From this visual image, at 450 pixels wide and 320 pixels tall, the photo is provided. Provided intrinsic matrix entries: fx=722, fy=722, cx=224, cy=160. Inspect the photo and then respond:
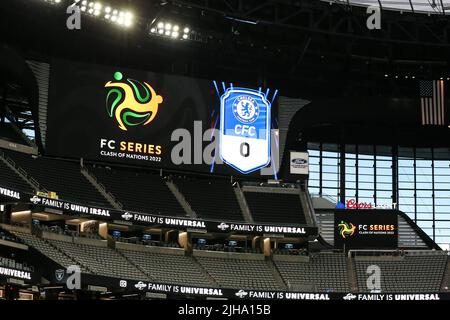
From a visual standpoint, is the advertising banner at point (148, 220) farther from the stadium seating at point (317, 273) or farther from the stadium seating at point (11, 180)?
the stadium seating at point (317, 273)

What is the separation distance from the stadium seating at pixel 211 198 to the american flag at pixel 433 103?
12.5 metres

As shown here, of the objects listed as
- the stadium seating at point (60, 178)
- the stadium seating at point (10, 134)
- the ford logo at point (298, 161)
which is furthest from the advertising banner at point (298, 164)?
the stadium seating at point (10, 134)

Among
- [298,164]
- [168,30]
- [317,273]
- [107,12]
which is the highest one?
[107,12]

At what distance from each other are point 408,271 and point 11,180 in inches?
879

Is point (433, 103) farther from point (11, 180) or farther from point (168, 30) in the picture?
point (11, 180)

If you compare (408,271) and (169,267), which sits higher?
(169,267)

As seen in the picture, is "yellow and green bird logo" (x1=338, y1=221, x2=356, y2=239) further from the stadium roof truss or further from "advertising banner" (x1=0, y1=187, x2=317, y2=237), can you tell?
the stadium roof truss

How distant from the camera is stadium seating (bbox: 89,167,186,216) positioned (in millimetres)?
39281

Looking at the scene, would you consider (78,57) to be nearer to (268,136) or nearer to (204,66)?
(204,66)

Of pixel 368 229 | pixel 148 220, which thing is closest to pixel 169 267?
pixel 148 220

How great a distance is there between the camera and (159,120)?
Result: 134 feet

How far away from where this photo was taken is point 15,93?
3909cm

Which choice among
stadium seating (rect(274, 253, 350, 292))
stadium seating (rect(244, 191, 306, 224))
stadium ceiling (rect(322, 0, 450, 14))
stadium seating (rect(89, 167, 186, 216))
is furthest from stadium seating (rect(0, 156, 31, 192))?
stadium ceiling (rect(322, 0, 450, 14))

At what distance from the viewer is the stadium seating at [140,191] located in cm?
3928
